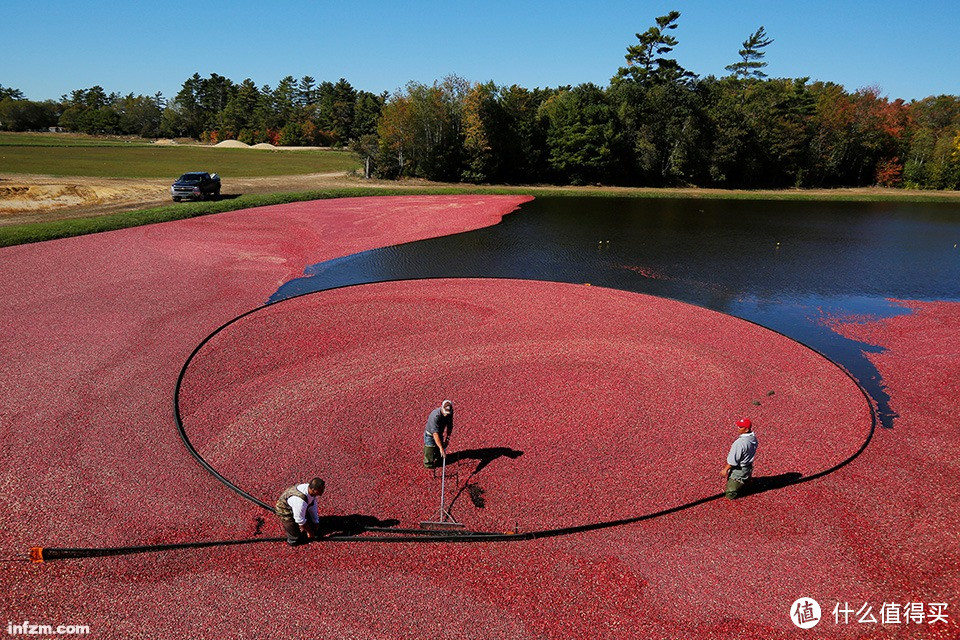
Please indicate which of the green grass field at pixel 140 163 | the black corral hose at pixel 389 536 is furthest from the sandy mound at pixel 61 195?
the black corral hose at pixel 389 536

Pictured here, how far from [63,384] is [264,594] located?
10026 mm

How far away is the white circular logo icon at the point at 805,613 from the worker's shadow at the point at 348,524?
6.32 metres

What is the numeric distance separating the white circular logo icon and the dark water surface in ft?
24.5

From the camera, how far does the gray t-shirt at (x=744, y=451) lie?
31.4ft

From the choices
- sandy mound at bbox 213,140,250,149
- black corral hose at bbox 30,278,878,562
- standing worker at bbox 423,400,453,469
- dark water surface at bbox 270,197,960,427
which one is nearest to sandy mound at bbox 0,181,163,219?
dark water surface at bbox 270,197,960,427

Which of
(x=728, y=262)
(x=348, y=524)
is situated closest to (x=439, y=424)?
(x=348, y=524)

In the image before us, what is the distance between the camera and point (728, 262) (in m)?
29.6

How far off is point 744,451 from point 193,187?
42.8 m

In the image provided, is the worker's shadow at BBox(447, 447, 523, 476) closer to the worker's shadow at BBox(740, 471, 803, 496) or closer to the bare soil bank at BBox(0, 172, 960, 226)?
the worker's shadow at BBox(740, 471, 803, 496)

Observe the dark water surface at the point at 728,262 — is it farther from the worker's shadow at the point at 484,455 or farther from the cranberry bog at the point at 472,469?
the worker's shadow at the point at 484,455

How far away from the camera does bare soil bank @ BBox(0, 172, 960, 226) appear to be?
36.1 meters

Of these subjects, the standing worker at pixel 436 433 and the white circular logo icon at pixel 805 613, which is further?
the standing worker at pixel 436 433

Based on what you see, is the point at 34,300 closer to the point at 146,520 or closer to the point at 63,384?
the point at 63,384

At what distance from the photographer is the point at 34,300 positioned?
19.5 m
